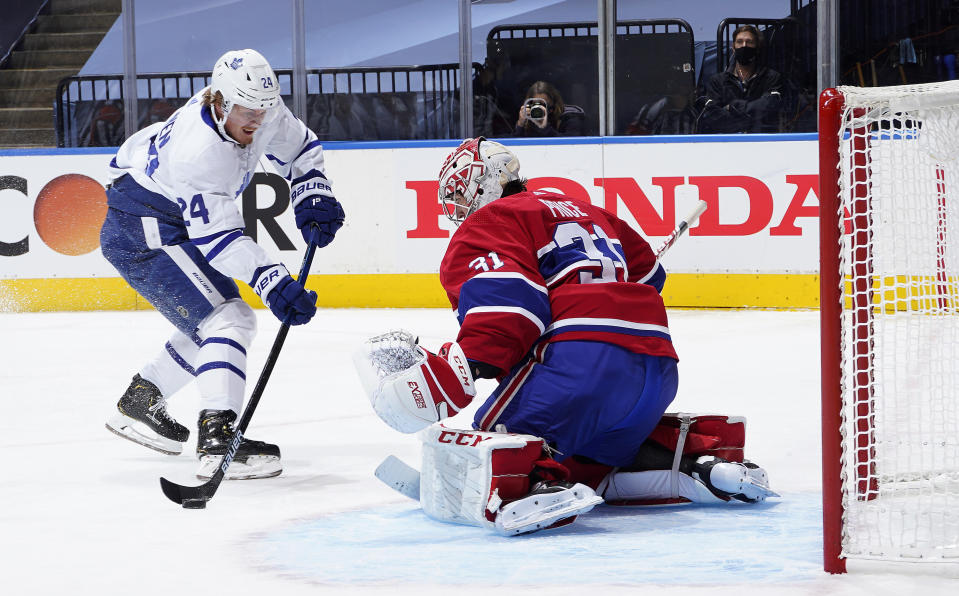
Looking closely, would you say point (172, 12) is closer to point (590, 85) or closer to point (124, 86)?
point (124, 86)

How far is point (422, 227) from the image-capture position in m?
6.62

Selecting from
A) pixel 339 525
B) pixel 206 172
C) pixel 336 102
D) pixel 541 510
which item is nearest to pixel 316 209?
pixel 206 172

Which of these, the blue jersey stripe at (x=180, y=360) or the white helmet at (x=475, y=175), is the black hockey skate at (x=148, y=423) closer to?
the blue jersey stripe at (x=180, y=360)

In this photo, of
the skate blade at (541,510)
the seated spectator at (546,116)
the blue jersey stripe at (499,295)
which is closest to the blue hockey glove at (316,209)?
the blue jersey stripe at (499,295)

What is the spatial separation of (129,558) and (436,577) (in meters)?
0.56

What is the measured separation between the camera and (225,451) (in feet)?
9.10

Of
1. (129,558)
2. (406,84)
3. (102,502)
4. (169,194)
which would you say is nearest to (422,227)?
(406,84)

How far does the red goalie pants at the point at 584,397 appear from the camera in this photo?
219 cm

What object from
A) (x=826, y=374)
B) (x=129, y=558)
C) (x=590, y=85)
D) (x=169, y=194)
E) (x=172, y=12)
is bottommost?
(x=129, y=558)

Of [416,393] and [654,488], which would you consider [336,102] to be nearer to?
[654,488]

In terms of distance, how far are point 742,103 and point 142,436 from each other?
432 cm

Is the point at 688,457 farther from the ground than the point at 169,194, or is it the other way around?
the point at 169,194

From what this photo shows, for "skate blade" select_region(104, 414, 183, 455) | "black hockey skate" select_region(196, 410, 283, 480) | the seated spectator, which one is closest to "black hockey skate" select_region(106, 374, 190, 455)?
"skate blade" select_region(104, 414, 183, 455)

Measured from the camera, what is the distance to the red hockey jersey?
208 centimetres
